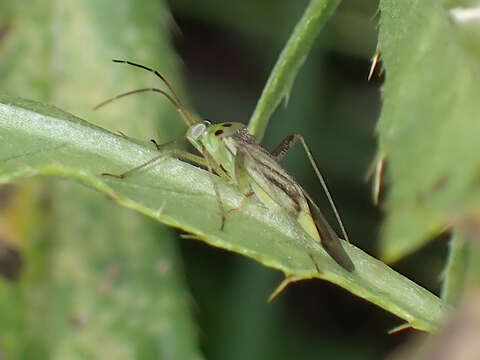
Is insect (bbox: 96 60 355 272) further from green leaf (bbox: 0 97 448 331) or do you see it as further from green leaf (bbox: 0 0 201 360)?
green leaf (bbox: 0 0 201 360)

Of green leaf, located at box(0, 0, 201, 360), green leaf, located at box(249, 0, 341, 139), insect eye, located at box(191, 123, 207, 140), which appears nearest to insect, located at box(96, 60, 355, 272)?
insect eye, located at box(191, 123, 207, 140)

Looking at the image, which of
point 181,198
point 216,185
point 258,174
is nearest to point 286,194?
point 258,174

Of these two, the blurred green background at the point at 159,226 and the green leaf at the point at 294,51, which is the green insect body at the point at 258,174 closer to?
the green leaf at the point at 294,51

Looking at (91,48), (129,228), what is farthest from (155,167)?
(91,48)

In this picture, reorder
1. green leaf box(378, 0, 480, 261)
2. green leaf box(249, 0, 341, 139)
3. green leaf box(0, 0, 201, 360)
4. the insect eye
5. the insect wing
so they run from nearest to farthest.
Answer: green leaf box(378, 0, 480, 261) → green leaf box(249, 0, 341, 139) → the insect wing → the insect eye → green leaf box(0, 0, 201, 360)

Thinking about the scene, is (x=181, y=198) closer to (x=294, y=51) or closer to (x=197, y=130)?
(x=294, y=51)

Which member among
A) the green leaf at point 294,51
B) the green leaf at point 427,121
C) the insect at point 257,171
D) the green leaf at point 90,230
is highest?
the green leaf at point 427,121

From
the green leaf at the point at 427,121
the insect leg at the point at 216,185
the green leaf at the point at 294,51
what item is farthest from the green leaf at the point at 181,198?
the green leaf at the point at 427,121
